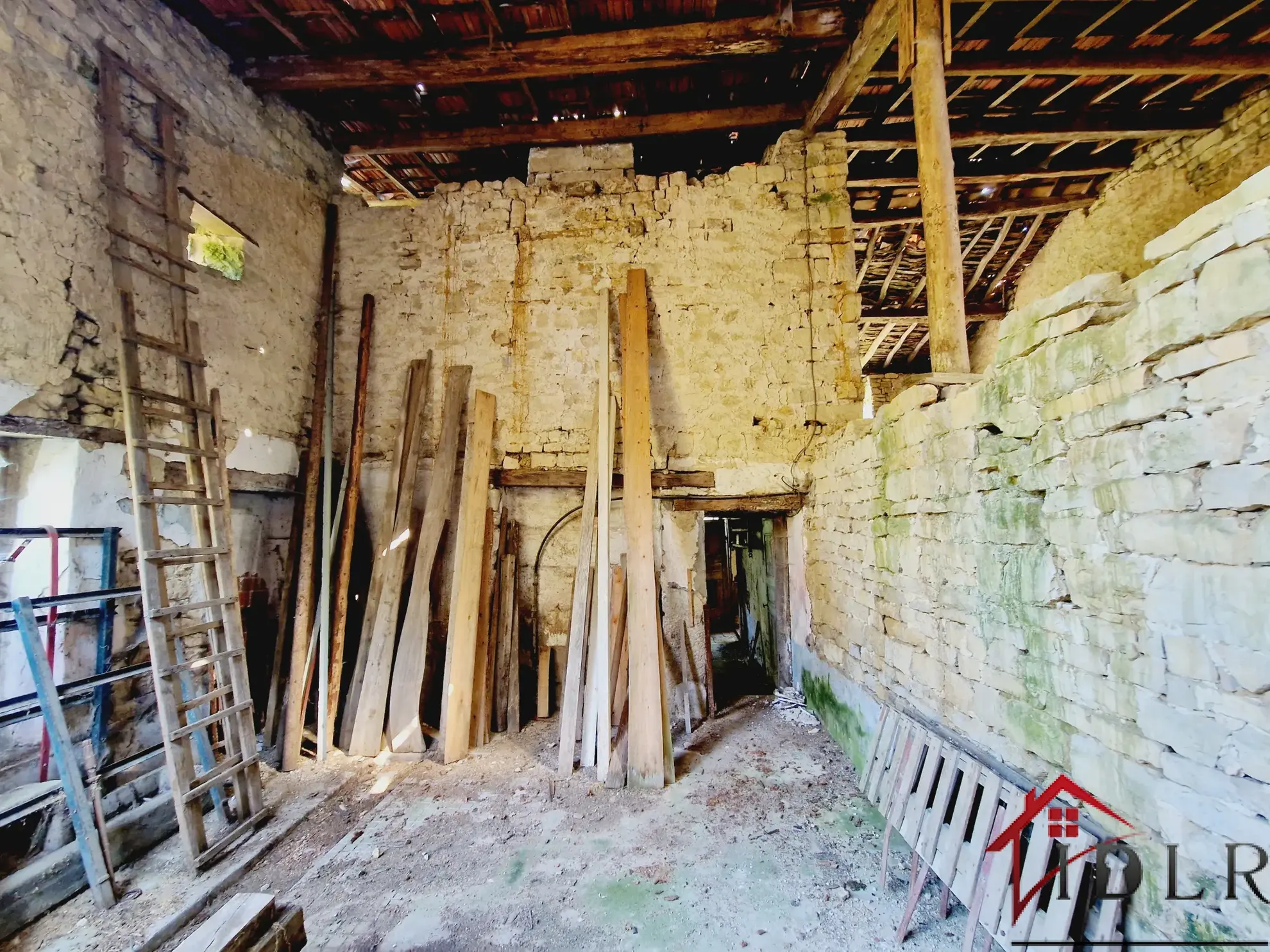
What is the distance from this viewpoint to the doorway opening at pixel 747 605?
5297 mm

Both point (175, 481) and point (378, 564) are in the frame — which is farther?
point (378, 564)

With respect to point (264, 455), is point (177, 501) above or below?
below

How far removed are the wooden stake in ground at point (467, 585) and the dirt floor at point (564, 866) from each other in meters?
0.30

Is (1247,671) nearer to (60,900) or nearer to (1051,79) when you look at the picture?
(60,900)

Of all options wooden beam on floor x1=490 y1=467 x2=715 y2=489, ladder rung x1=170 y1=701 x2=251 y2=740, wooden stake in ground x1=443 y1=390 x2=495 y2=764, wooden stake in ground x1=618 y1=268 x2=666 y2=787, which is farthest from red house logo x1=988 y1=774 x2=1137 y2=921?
ladder rung x1=170 y1=701 x2=251 y2=740

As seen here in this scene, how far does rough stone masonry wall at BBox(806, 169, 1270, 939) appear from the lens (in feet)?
3.94

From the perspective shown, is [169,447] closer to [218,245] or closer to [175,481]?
[175,481]

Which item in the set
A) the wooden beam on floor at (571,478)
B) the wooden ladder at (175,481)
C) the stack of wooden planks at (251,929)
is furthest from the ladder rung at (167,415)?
the stack of wooden planks at (251,929)

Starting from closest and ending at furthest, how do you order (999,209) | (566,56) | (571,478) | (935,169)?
1. (935,169)
2. (566,56)
3. (571,478)
4. (999,209)

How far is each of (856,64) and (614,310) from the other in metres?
2.66

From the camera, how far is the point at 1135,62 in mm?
4227

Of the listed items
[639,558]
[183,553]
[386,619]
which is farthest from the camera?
[386,619]

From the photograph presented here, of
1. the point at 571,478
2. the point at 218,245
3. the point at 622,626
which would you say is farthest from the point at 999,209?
the point at 218,245

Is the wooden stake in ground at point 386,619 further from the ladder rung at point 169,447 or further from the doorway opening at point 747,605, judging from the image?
the doorway opening at point 747,605
